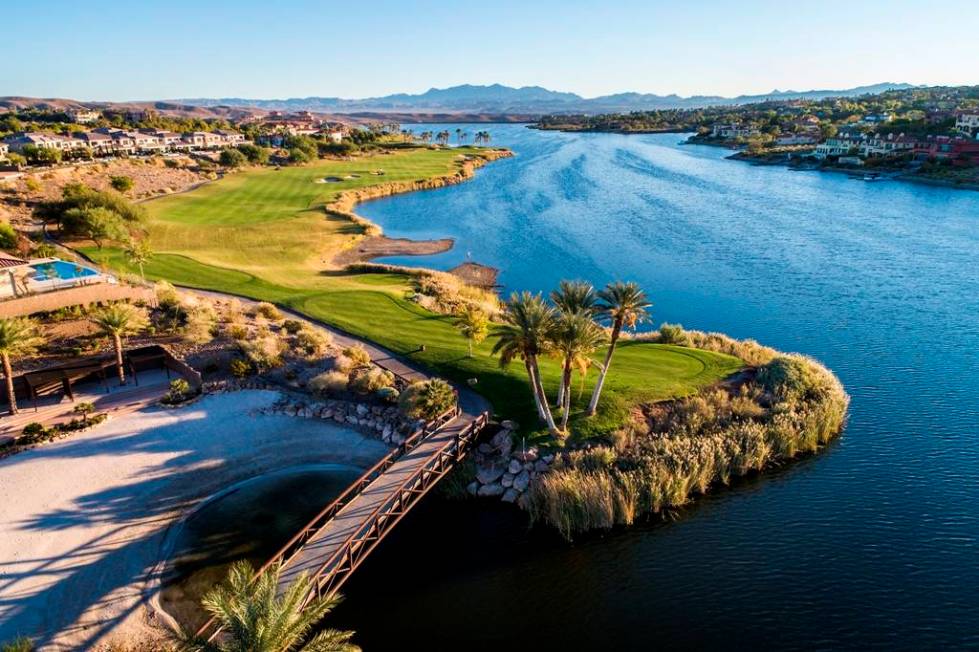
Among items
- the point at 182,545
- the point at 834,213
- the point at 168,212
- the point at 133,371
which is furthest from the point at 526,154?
the point at 182,545

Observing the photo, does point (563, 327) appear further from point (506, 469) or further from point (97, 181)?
point (97, 181)

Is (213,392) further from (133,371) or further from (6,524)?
(6,524)

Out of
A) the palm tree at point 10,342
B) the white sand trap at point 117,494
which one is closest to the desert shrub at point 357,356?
the white sand trap at point 117,494

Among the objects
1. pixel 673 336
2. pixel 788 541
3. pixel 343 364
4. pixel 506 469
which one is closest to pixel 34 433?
pixel 343 364

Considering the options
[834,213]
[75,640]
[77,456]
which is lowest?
[75,640]

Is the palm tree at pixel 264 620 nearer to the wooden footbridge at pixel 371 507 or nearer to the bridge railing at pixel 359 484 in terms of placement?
the wooden footbridge at pixel 371 507

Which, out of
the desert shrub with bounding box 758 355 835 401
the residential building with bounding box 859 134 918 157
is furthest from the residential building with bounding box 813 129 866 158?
the desert shrub with bounding box 758 355 835 401
